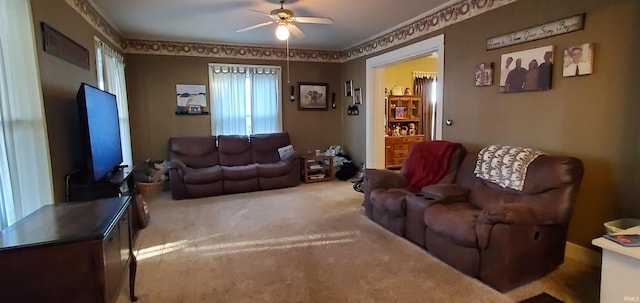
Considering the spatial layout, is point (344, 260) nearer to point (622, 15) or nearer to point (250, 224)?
point (250, 224)

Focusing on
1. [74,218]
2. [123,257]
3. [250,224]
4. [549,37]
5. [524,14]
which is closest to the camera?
[74,218]

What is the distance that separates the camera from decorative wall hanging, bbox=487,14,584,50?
8.70ft

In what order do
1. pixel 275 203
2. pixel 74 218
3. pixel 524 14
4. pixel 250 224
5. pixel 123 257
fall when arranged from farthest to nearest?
pixel 275 203, pixel 250 224, pixel 524 14, pixel 123 257, pixel 74 218

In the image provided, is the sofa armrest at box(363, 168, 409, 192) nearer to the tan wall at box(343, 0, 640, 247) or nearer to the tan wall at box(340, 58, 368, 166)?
the tan wall at box(343, 0, 640, 247)

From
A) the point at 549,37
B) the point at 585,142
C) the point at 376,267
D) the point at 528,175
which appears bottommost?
the point at 376,267

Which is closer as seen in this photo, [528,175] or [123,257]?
[123,257]

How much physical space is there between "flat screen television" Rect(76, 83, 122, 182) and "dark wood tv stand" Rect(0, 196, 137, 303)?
1098 millimetres

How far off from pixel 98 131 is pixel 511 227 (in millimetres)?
3333

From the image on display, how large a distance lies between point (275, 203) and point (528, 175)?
3.01 meters

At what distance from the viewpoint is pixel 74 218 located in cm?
169

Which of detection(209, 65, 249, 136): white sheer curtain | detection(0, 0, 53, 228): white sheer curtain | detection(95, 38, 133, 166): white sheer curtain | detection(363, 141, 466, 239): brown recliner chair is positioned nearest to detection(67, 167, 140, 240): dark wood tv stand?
detection(0, 0, 53, 228): white sheer curtain

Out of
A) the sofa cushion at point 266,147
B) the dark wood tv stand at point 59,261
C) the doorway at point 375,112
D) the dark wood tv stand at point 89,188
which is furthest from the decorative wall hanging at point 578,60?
the sofa cushion at point 266,147

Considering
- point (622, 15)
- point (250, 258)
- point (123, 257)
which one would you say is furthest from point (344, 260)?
point (622, 15)

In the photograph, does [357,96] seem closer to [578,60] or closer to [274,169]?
[274,169]
